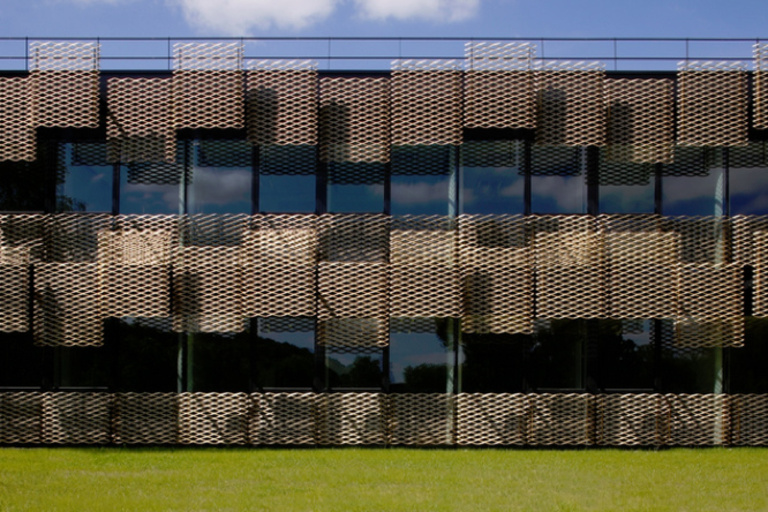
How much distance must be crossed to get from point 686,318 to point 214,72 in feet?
29.3

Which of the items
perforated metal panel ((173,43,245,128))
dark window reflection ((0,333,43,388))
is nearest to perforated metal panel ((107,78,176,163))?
perforated metal panel ((173,43,245,128))

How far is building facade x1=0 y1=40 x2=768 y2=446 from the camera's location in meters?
13.3

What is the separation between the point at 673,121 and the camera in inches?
538

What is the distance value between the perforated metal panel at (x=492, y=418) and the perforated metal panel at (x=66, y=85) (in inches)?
307

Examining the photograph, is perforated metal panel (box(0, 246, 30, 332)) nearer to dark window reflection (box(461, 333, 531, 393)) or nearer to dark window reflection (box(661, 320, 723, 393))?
dark window reflection (box(461, 333, 531, 393))

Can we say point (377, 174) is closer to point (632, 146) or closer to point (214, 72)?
point (214, 72)

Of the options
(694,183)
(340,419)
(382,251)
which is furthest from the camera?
(694,183)

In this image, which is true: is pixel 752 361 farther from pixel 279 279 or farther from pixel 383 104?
pixel 279 279

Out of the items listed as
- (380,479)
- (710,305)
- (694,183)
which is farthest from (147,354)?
(694,183)

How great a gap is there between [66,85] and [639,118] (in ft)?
31.9

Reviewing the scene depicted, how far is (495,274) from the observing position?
1334 cm

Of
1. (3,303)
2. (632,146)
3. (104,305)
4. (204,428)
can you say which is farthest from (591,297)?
(3,303)

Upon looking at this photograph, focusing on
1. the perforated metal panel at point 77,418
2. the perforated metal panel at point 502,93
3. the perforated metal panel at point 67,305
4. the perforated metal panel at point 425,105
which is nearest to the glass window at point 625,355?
the perforated metal panel at point 502,93

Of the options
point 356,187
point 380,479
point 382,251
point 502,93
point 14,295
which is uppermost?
point 502,93
